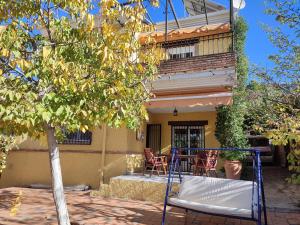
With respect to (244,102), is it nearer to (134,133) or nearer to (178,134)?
(178,134)

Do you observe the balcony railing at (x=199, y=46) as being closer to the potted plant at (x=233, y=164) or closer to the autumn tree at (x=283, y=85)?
the autumn tree at (x=283, y=85)

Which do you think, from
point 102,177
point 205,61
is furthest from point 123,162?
point 205,61

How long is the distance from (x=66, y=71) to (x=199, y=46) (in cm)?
1669

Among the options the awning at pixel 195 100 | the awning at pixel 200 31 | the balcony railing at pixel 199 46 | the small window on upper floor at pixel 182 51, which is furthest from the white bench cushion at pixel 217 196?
the small window on upper floor at pixel 182 51

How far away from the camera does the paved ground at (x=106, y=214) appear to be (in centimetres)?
927

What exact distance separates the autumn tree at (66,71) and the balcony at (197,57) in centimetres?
921

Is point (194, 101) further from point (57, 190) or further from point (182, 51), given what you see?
point (57, 190)

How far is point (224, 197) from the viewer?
26.8ft

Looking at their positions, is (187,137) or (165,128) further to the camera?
(165,128)

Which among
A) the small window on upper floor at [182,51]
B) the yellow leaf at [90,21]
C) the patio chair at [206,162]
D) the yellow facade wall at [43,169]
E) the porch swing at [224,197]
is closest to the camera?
the yellow leaf at [90,21]

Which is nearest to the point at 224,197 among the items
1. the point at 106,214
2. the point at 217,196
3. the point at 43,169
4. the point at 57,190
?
the point at 217,196

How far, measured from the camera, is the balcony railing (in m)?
19.8

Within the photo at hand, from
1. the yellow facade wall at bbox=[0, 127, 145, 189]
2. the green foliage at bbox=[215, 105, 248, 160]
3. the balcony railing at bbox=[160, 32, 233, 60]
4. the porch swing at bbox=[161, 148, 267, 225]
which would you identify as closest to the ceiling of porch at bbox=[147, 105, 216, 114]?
the green foliage at bbox=[215, 105, 248, 160]

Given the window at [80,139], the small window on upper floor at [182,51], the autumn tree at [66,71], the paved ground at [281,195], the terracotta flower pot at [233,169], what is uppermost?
the small window on upper floor at [182,51]
